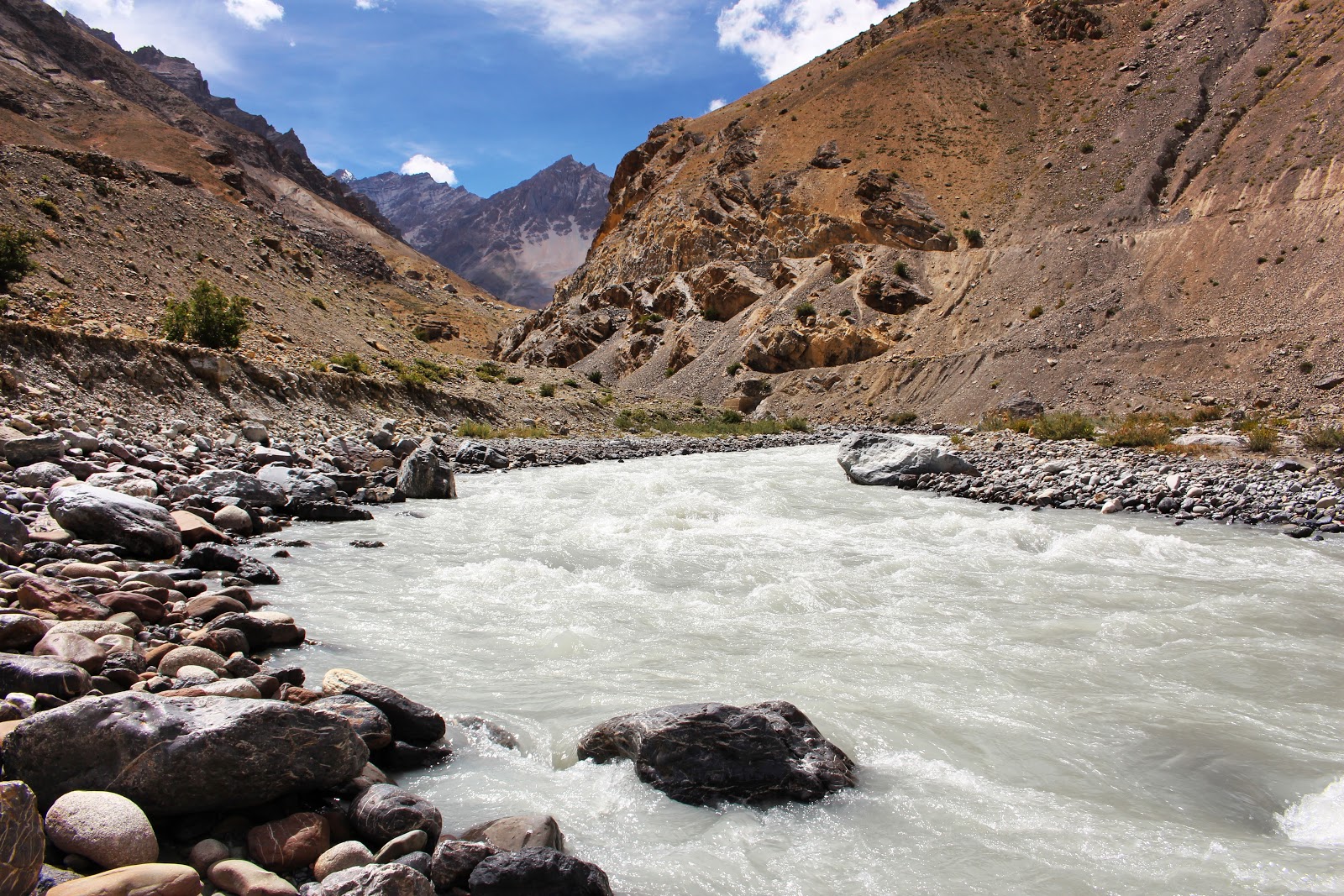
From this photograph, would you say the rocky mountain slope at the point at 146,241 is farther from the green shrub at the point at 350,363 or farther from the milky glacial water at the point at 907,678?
the milky glacial water at the point at 907,678

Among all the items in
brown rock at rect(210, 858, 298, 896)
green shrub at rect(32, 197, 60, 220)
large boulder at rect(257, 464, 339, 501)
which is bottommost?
brown rock at rect(210, 858, 298, 896)

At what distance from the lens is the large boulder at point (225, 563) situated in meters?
7.44

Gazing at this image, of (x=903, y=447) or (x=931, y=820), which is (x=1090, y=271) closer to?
(x=903, y=447)

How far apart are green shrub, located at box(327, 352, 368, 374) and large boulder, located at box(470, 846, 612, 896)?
69.9 feet

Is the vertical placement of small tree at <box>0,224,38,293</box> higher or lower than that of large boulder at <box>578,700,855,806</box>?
higher

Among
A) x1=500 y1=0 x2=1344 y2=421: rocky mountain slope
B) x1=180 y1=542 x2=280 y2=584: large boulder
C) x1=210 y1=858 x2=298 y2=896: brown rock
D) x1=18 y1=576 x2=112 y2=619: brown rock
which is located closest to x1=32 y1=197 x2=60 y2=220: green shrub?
x1=180 y1=542 x2=280 y2=584: large boulder

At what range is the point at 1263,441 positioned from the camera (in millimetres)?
15828

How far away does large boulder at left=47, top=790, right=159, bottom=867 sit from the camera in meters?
2.70

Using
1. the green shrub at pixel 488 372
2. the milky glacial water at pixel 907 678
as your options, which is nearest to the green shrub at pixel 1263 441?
the milky glacial water at pixel 907 678

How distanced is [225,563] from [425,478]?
6.70m

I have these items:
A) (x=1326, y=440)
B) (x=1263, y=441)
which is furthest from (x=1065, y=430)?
(x=1326, y=440)

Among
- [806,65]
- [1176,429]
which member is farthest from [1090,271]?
[806,65]

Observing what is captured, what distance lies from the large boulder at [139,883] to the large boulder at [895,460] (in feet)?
53.0

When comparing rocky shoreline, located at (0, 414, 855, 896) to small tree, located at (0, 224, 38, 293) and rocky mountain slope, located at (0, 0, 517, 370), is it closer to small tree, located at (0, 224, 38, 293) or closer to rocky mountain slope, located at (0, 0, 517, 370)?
rocky mountain slope, located at (0, 0, 517, 370)
